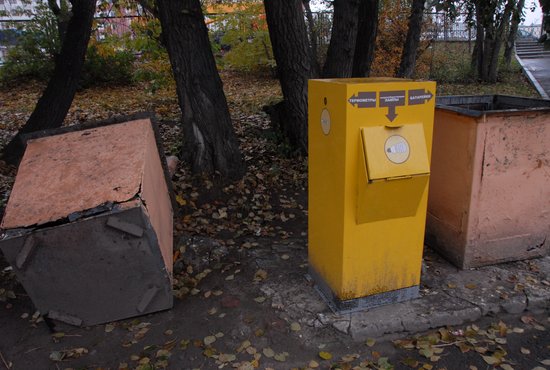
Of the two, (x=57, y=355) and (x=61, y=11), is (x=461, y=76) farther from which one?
(x=57, y=355)

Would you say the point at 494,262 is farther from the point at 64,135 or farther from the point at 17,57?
the point at 17,57

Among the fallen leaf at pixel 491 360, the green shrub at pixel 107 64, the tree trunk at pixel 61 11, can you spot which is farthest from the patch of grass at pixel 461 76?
the fallen leaf at pixel 491 360

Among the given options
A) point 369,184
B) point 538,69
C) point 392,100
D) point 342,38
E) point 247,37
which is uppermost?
point 247,37

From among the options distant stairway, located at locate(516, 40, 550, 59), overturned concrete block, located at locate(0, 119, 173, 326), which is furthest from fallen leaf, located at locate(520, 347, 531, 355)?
distant stairway, located at locate(516, 40, 550, 59)

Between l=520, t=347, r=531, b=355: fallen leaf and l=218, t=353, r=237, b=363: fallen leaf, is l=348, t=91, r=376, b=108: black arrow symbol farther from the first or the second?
l=520, t=347, r=531, b=355: fallen leaf

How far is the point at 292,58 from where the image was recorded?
219 inches

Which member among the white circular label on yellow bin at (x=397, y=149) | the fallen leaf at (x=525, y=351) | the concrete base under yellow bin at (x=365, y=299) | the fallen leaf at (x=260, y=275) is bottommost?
the fallen leaf at (x=525, y=351)

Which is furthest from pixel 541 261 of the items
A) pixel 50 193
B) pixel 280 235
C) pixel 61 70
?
pixel 61 70

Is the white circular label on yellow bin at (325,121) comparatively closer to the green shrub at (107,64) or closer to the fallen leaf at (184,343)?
Result: the fallen leaf at (184,343)

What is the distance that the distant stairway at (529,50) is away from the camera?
2373cm

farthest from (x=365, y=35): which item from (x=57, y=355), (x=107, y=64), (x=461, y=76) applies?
(x=461, y=76)

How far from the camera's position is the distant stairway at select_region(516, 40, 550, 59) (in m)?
23.7

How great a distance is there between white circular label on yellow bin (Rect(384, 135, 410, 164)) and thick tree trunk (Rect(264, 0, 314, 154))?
128 inches

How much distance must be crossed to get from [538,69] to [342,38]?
55.7 feet
